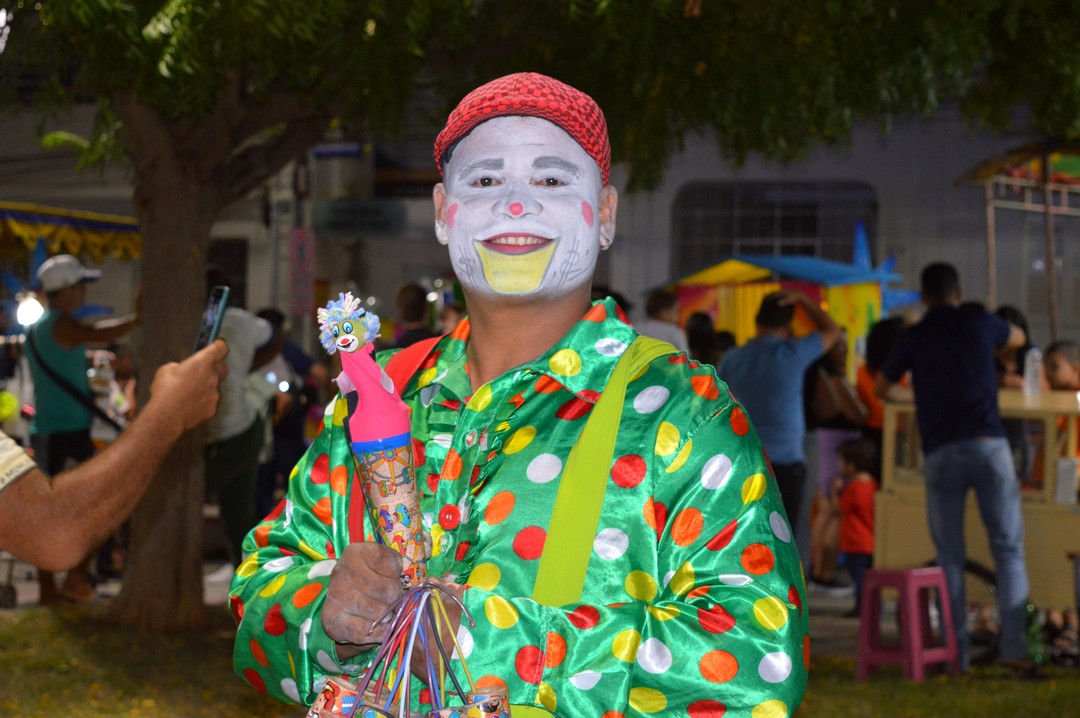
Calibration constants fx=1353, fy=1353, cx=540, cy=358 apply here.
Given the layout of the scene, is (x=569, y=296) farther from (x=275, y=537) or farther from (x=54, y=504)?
(x=54, y=504)

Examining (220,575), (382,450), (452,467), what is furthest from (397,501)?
(220,575)

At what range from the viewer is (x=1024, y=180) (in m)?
12.6

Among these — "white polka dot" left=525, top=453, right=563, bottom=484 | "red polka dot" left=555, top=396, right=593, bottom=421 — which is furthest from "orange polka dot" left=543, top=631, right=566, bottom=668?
"red polka dot" left=555, top=396, right=593, bottom=421

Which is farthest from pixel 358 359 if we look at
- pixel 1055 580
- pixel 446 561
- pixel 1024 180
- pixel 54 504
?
pixel 1024 180

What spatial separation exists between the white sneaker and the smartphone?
680cm

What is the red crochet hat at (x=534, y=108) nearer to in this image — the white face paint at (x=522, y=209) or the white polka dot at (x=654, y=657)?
the white face paint at (x=522, y=209)

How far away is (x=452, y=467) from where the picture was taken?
181cm

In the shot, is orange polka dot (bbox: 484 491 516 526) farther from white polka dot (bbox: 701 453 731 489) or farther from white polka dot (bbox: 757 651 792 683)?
white polka dot (bbox: 757 651 792 683)

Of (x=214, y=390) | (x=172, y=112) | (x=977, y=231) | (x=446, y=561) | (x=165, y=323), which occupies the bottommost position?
(x=446, y=561)

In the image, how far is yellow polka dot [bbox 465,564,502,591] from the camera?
1691mm

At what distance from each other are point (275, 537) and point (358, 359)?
40 cm

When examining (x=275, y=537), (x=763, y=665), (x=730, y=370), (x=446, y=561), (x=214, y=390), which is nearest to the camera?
(x=763, y=665)

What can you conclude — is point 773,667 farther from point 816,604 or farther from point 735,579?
point 816,604

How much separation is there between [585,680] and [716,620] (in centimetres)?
17
